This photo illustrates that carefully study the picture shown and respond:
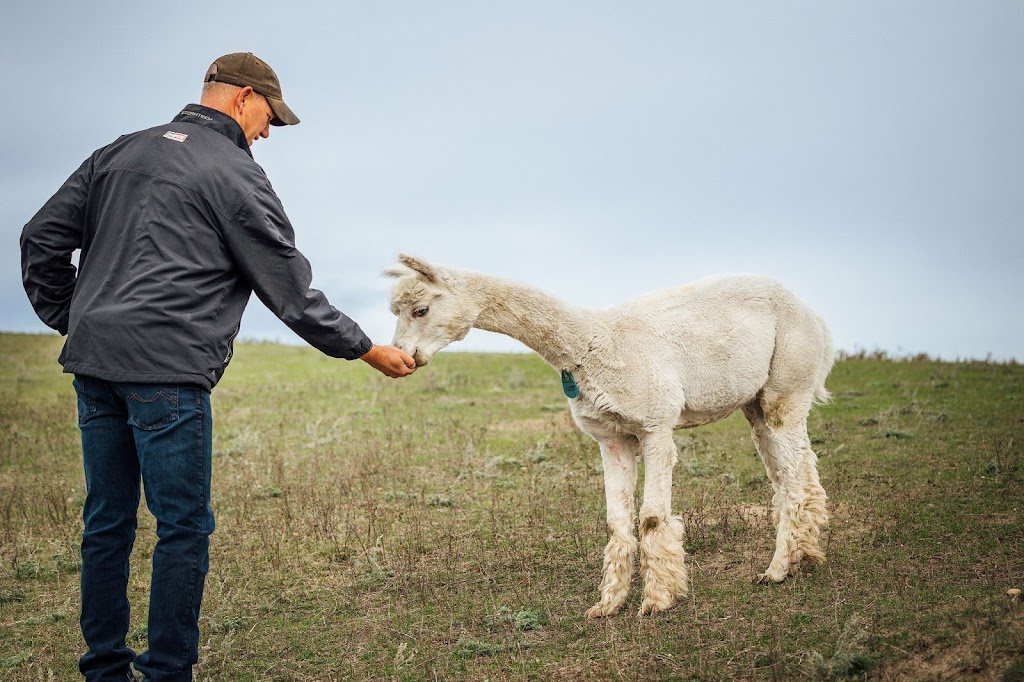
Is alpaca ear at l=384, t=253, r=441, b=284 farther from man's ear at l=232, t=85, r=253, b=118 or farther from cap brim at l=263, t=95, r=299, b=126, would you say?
man's ear at l=232, t=85, r=253, b=118

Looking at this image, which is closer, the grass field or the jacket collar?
the jacket collar

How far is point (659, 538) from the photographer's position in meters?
6.10

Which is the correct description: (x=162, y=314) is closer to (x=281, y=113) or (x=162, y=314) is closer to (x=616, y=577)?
(x=281, y=113)

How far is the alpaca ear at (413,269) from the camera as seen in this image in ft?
19.2

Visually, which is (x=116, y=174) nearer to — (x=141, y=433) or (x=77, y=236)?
(x=77, y=236)

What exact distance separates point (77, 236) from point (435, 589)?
4045 mm

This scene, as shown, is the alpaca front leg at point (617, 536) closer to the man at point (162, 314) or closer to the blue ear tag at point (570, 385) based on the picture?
the blue ear tag at point (570, 385)

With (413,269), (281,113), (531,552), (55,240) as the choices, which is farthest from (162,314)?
(531,552)

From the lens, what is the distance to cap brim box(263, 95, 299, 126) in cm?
494

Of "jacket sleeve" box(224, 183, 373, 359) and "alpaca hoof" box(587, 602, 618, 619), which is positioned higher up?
"jacket sleeve" box(224, 183, 373, 359)

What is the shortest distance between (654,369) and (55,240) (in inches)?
155

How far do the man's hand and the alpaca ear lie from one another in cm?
60

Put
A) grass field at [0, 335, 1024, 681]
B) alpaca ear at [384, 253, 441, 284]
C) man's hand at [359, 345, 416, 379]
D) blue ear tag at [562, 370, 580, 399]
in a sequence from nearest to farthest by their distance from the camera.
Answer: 1. man's hand at [359, 345, 416, 379]
2. grass field at [0, 335, 1024, 681]
3. alpaca ear at [384, 253, 441, 284]
4. blue ear tag at [562, 370, 580, 399]

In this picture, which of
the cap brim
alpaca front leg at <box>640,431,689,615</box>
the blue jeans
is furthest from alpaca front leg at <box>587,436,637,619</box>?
the cap brim
